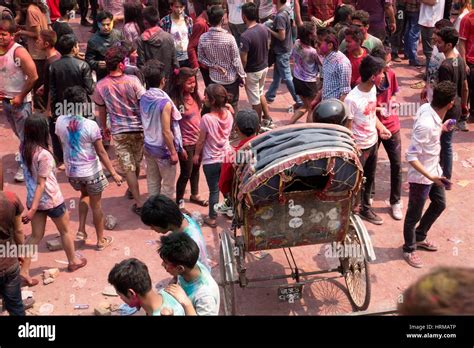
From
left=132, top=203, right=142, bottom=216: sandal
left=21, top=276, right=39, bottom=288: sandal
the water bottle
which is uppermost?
left=132, top=203, right=142, bottom=216: sandal

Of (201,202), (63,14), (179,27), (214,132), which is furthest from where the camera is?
(179,27)

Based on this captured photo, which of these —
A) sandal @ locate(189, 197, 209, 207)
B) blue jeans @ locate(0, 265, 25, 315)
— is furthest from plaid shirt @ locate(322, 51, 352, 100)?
blue jeans @ locate(0, 265, 25, 315)

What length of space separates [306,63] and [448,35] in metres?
1.88

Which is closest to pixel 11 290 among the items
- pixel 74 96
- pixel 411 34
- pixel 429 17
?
pixel 74 96

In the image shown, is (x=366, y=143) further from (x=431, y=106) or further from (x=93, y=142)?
(x=93, y=142)

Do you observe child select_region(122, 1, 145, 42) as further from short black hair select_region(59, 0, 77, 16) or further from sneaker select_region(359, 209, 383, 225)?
sneaker select_region(359, 209, 383, 225)

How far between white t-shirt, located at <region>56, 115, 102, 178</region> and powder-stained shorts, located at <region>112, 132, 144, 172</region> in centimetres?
72

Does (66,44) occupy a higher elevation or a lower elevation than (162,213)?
higher

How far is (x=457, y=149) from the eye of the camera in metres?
8.38

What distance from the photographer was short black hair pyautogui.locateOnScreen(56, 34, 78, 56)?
268 inches

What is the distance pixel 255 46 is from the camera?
27.1 feet

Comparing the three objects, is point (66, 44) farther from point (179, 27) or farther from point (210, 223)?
point (210, 223)

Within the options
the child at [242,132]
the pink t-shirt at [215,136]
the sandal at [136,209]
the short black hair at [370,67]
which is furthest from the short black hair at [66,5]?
the short black hair at [370,67]

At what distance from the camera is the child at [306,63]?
8.17 m
